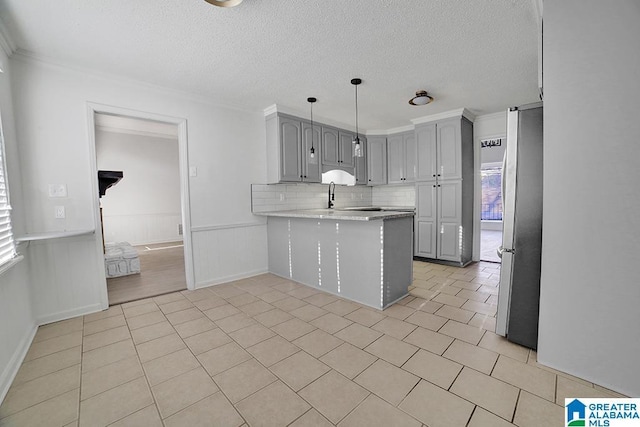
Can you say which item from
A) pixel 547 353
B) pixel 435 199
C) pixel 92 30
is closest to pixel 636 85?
pixel 547 353

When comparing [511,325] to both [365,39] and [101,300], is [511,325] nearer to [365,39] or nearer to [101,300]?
[365,39]

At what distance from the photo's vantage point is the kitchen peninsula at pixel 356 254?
263cm

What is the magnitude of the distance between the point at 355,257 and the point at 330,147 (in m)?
2.37

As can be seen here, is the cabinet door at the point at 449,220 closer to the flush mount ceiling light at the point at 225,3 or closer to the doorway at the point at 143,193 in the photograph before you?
the flush mount ceiling light at the point at 225,3

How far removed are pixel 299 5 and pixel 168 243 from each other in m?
6.75

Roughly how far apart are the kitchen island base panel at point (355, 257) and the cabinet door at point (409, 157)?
6.92 feet

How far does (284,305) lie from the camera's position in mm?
2793

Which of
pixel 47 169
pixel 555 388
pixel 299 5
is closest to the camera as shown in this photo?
pixel 555 388

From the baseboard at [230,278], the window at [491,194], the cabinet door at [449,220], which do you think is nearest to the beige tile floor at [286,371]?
the baseboard at [230,278]

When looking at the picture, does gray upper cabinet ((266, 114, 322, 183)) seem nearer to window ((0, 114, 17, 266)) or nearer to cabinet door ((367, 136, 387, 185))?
cabinet door ((367, 136, 387, 185))

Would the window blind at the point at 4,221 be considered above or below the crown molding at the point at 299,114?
below

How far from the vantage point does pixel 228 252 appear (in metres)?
3.67

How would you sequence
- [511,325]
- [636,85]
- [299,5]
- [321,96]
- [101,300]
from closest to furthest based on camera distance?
[636,85] → [299,5] → [511,325] → [101,300] → [321,96]

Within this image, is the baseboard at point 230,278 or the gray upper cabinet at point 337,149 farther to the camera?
the gray upper cabinet at point 337,149
